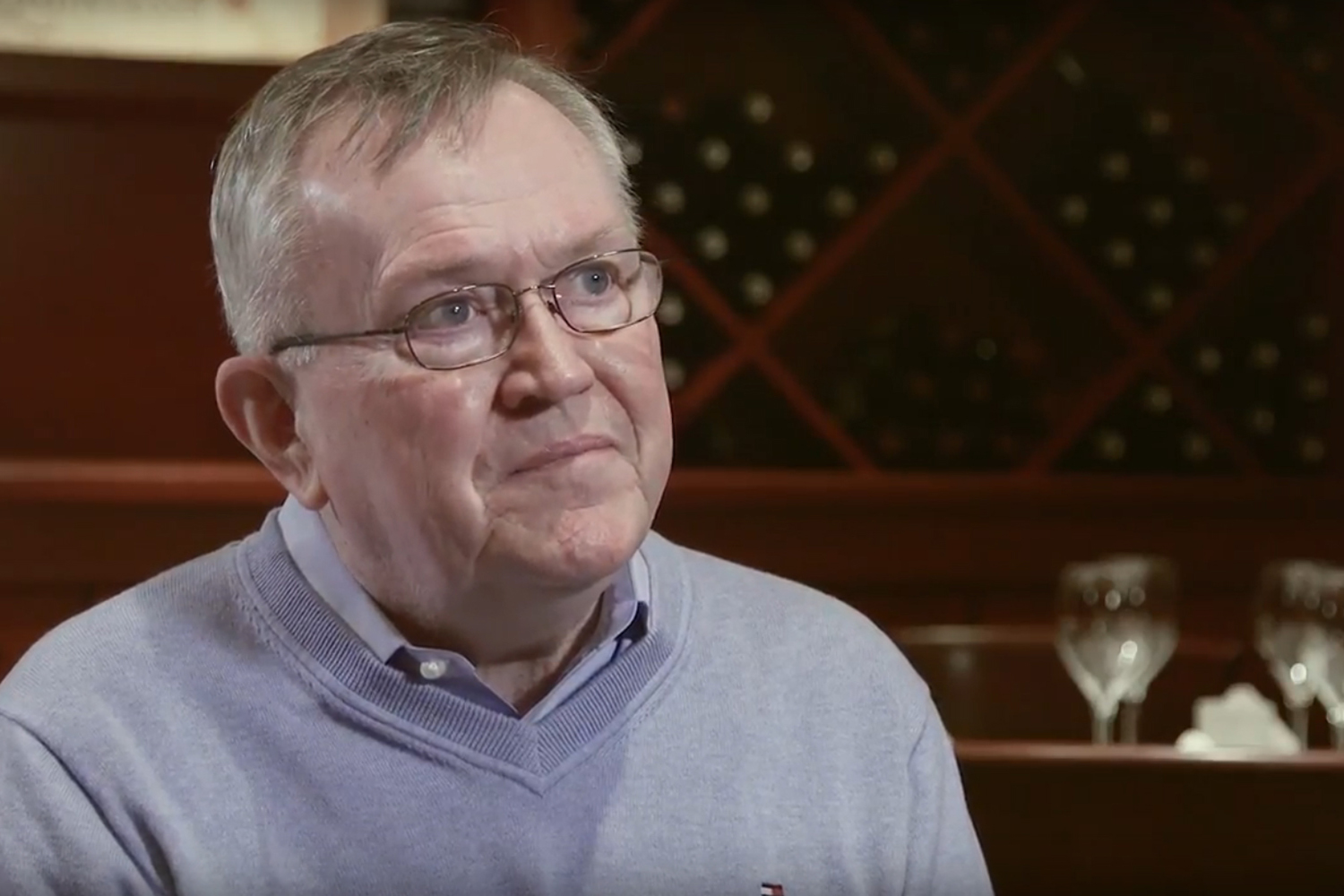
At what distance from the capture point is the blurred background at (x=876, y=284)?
8.75 ft

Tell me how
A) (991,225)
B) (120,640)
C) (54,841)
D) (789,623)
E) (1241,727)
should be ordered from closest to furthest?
(54,841), (120,640), (789,623), (1241,727), (991,225)

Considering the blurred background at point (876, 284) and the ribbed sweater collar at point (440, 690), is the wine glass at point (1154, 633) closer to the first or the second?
the ribbed sweater collar at point (440, 690)

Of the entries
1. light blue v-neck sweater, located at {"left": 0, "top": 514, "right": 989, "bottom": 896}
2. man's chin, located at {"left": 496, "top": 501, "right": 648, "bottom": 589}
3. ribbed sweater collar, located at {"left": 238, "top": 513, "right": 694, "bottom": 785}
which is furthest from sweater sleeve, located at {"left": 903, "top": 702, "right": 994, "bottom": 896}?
man's chin, located at {"left": 496, "top": 501, "right": 648, "bottom": 589}

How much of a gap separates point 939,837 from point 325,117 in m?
0.71

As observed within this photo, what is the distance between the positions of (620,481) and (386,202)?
0.25 meters

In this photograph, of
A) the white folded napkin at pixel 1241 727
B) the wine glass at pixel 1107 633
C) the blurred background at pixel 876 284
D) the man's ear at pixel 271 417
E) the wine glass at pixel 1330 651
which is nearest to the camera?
the man's ear at pixel 271 417

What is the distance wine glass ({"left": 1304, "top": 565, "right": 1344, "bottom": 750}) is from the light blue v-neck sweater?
23.2 inches

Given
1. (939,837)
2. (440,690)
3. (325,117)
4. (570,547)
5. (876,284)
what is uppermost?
(876,284)

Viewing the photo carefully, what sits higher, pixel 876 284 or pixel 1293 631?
pixel 876 284

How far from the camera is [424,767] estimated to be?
1050 mm

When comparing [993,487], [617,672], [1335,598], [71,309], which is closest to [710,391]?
[993,487]

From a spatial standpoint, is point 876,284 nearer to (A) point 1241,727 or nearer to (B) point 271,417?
(A) point 1241,727

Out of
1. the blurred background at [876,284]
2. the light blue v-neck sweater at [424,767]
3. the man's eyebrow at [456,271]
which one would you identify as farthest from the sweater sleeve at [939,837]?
the blurred background at [876,284]

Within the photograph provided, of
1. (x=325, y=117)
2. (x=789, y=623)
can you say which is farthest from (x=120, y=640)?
(x=789, y=623)
